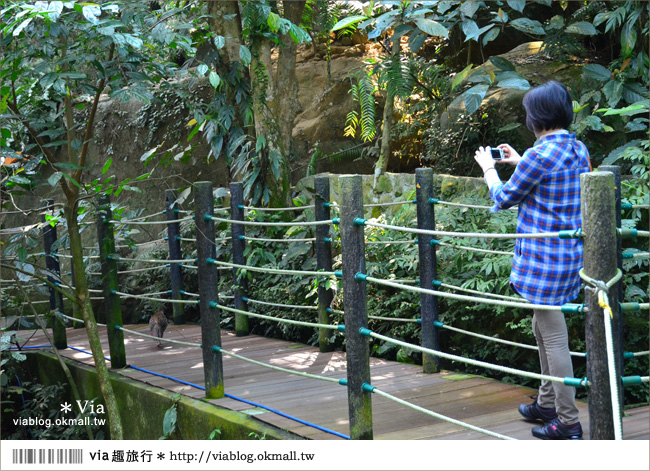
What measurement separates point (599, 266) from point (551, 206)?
20.9 inches

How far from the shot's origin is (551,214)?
99.0 inches

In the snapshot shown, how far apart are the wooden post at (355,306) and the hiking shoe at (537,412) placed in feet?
2.22

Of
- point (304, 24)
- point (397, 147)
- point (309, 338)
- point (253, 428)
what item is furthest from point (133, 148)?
point (253, 428)

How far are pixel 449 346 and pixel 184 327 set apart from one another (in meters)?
2.66

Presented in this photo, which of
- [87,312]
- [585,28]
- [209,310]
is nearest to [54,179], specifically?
[87,312]

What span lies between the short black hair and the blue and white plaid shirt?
0.16 feet

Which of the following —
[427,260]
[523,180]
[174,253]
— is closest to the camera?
[523,180]

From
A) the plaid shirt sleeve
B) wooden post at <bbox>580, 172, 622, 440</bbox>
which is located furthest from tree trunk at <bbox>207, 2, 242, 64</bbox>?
wooden post at <bbox>580, 172, 622, 440</bbox>

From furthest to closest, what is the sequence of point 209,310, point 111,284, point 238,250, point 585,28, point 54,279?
point 54,279
point 238,250
point 111,284
point 585,28
point 209,310

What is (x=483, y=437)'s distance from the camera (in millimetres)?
2934

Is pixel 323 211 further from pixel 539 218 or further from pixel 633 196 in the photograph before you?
pixel 539 218

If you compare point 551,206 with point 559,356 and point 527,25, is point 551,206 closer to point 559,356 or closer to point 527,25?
point 559,356

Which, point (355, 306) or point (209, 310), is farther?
point (209, 310)

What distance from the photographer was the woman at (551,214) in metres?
2.48
